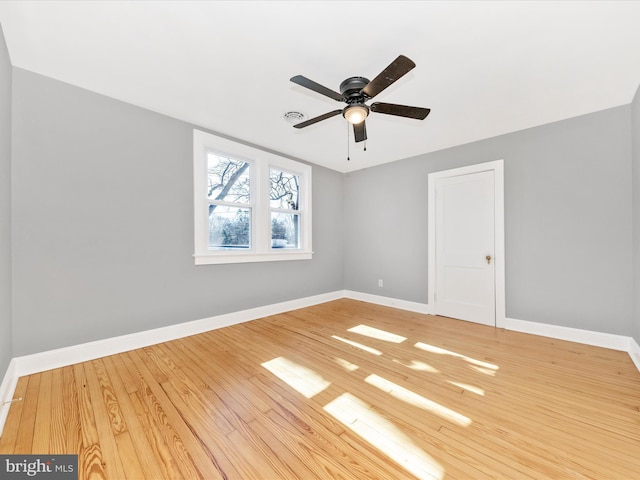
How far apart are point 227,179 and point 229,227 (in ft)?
2.18

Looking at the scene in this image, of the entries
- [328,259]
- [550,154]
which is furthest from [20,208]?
[550,154]

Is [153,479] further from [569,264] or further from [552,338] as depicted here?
[569,264]

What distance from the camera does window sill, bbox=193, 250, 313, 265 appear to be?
10.8ft

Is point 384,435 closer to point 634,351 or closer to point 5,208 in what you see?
point 634,351

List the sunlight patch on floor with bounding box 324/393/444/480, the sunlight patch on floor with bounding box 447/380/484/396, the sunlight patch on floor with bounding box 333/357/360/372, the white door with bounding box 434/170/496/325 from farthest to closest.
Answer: the white door with bounding box 434/170/496/325 < the sunlight patch on floor with bounding box 333/357/360/372 < the sunlight patch on floor with bounding box 447/380/484/396 < the sunlight patch on floor with bounding box 324/393/444/480

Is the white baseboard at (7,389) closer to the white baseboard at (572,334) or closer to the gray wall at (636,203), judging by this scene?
the white baseboard at (572,334)

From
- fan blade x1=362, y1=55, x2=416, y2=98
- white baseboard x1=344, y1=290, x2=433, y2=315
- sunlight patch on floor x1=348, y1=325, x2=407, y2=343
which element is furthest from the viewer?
white baseboard x1=344, y1=290, x2=433, y2=315

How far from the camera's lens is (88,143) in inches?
99.2

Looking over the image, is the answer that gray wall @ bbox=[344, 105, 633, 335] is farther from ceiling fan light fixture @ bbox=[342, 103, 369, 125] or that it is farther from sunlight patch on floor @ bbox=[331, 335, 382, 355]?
ceiling fan light fixture @ bbox=[342, 103, 369, 125]

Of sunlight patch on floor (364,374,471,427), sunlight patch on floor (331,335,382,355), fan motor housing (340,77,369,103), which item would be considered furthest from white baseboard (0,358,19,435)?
fan motor housing (340,77,369,103)

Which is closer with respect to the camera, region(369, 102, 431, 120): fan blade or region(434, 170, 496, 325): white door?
region(369, 102, 431, 120): fan blade

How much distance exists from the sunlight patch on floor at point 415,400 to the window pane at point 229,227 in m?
2.47

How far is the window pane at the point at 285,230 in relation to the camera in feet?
14.0

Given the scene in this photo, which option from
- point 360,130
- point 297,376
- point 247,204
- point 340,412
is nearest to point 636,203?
point 360,130
